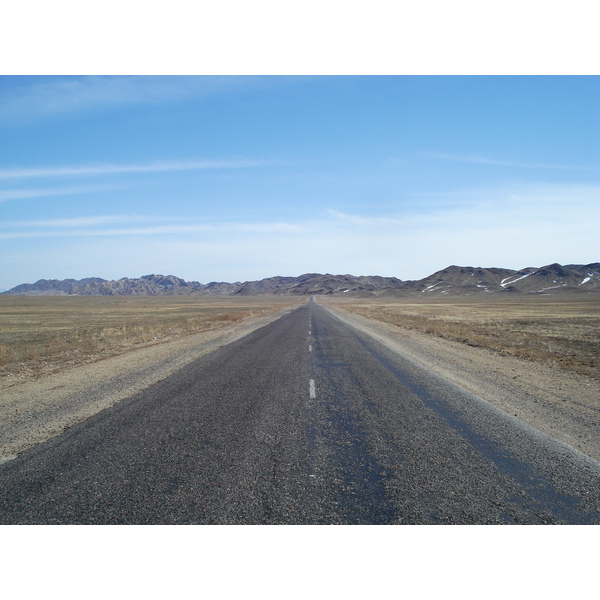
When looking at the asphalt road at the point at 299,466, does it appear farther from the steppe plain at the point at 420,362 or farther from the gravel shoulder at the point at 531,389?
the steppe plain at the point at 420,362

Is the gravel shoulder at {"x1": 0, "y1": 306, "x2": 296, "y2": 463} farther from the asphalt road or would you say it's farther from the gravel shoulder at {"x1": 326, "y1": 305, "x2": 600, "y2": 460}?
the gravel shoulder at {"x1": 326, "y1": 305, "x2": 600, "y2": 460}

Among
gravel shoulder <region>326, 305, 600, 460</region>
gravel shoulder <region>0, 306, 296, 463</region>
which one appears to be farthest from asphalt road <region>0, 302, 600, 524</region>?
gravel shoulder <region>326, 305, 600, 460</region>

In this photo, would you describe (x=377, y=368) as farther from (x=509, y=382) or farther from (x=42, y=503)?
(x=42, y=503)

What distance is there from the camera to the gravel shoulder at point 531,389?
24.5ft

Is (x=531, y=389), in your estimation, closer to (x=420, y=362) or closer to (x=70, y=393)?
(x=420, y=362)

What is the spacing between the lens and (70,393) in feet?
33.5

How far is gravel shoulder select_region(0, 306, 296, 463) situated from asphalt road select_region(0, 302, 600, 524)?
474 millimetres

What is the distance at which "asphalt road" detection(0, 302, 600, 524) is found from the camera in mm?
4207

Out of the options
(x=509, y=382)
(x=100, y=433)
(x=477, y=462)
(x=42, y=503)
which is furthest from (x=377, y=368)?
(x=42, y=503)

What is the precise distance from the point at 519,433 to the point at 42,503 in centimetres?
701

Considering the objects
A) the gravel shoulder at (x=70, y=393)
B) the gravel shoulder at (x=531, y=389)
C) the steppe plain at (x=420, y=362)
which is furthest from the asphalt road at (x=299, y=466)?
the steppe plain at (x=420, y=362)

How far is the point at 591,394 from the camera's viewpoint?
1061 cm

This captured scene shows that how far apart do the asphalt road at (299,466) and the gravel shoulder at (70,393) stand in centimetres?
47

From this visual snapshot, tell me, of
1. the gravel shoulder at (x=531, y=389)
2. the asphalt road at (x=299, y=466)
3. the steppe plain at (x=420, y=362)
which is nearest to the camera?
the asphalt road at (x=299, y=466)
